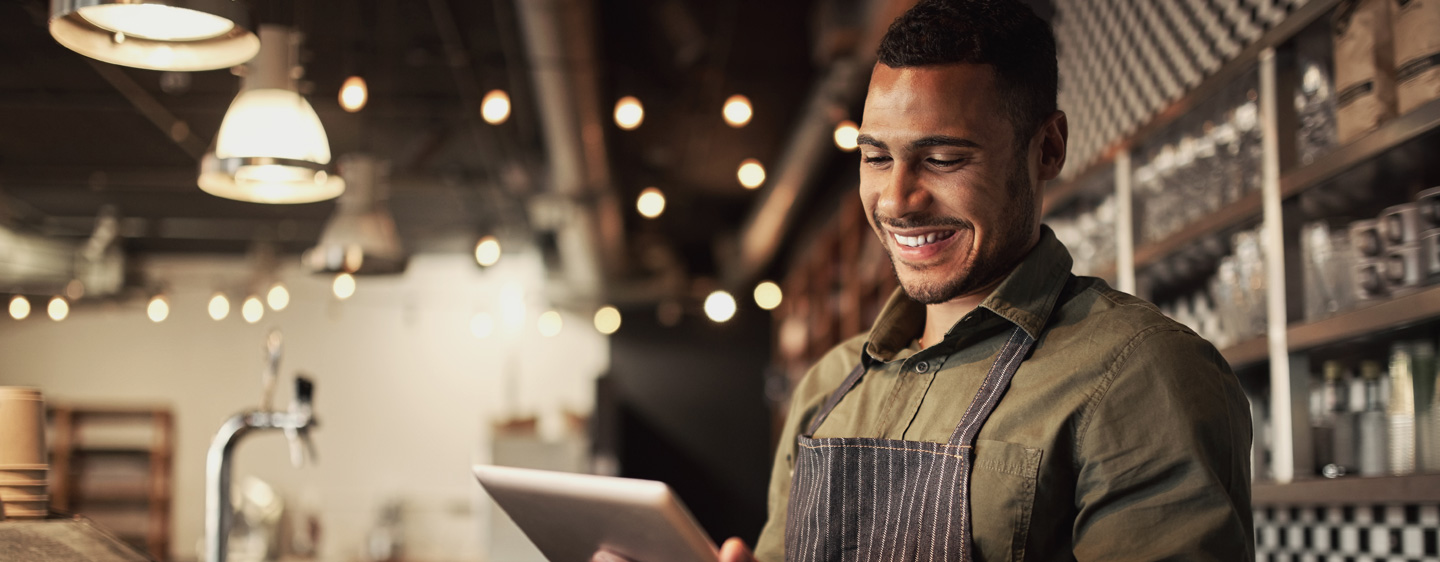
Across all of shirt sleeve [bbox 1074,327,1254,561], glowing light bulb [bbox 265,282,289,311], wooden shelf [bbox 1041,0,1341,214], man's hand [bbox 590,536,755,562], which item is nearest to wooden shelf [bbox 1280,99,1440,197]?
wooden shelf [bbox 1041,0,1341,214]

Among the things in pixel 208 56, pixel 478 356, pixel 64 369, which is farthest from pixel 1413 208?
pixel 64 369

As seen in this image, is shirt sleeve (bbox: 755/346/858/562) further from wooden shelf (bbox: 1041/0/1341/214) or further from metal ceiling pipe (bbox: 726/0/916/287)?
wooden shelf (bbox: 1041/0/1341/214)

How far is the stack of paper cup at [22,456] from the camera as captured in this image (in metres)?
1.69

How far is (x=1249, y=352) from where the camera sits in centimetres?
268

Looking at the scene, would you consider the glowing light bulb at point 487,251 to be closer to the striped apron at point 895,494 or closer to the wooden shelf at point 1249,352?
the wooden shelf at point 1249,352

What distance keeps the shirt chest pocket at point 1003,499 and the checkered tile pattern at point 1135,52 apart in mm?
1497

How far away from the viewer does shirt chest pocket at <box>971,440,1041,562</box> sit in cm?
136

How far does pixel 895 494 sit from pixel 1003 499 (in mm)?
156

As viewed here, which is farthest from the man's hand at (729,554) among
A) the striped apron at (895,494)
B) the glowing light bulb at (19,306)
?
the glowing light bulb at (19,306)

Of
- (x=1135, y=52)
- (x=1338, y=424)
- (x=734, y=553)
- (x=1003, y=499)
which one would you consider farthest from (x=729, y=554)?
(x=1135, y=52)

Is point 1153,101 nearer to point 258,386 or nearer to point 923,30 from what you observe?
point 923,30

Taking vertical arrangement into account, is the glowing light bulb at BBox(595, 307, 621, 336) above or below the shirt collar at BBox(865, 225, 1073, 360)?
above

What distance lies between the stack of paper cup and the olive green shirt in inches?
45.2

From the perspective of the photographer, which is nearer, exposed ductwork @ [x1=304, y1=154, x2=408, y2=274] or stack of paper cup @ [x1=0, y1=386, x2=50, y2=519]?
stack of paper cup @ [x1=0, y1=386, x2=50, y2=519]
